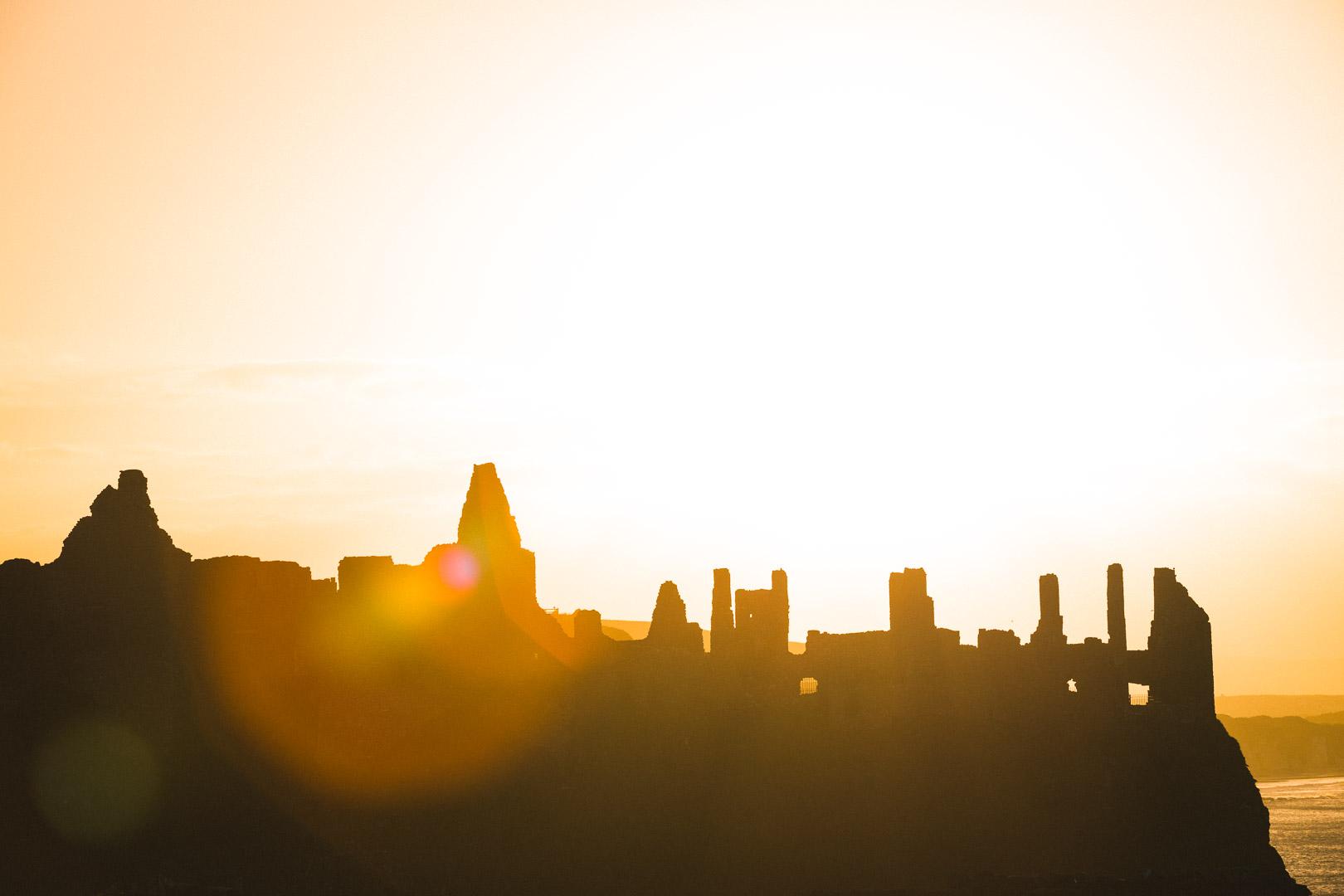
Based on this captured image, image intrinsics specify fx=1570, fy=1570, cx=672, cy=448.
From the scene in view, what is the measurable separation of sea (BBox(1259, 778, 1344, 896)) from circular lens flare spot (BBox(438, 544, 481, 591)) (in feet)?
160

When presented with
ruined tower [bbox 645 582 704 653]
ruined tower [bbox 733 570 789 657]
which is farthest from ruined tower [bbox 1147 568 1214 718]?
ruined tower [bbox 645 582 704 653]

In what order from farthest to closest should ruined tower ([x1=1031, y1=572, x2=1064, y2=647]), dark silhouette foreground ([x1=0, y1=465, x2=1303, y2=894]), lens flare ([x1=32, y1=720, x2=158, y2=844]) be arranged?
ruined tower ([x1=1031, y1=572, x2=1064, y2=647]), dark silhouette foreground ([x1=0, y1=465, x2=1303, y2=894]), lens flare ([x1=32, y1=720, x2=158, y2=844])

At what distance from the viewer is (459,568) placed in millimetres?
38625

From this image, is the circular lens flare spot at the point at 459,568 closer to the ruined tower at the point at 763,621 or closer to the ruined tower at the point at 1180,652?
the ruined tower at the point at 763,621

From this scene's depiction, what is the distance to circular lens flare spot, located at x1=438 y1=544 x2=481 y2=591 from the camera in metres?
38.0

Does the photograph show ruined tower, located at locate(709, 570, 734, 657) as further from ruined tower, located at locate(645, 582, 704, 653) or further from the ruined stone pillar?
the ruined stone pillar

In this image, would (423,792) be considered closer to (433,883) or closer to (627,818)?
(433,883)

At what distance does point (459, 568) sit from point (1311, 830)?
3305 inches

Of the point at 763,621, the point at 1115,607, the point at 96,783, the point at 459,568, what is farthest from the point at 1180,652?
the point at 96,783

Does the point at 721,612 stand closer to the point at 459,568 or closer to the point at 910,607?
the point at 910,607

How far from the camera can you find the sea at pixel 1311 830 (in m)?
78.7

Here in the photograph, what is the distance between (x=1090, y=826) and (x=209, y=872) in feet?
75.7

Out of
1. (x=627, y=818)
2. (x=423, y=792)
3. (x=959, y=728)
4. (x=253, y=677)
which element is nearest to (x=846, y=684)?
(x=959, y=728)

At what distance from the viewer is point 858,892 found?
124ft
